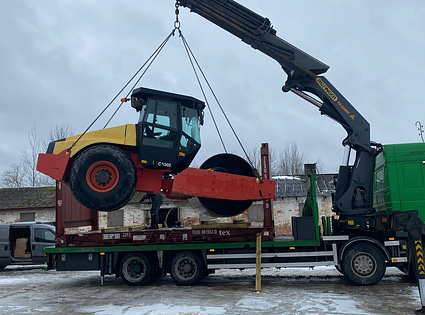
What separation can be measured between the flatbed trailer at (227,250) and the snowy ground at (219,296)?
0.43 meters

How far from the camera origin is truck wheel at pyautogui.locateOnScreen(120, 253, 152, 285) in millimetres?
9984

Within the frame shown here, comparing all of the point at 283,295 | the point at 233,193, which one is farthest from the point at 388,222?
the point at 233,193

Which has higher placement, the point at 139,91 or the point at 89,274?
the point at 139,91

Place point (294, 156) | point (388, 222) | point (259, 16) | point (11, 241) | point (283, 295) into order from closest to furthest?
point (283, 295), point (388, 222), point (259, 16), point (11, 241), point (294, 156)

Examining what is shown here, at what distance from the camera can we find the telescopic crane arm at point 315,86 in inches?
372

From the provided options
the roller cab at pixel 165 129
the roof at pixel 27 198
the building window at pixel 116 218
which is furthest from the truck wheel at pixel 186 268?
the roof at pixel 27 198

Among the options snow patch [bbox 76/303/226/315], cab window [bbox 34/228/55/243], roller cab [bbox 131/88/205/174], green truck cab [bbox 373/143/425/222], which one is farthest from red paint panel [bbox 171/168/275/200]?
cab window [bbox 34/228/55/243]

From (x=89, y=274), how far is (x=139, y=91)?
7.69 m

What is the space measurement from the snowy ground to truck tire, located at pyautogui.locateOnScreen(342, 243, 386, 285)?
235mm

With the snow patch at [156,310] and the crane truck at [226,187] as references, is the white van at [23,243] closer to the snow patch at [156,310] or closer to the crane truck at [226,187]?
the crane truck at [226,187]

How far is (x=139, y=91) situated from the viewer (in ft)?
28.1

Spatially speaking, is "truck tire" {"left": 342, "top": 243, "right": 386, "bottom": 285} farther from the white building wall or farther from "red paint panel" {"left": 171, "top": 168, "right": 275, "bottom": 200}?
the white building wall

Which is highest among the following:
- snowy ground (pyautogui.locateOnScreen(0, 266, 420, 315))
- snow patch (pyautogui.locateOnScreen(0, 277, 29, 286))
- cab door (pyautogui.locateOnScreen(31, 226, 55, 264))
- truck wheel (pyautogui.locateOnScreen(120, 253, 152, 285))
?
cab door (pyautogui.locateOnScreen(31, 226, 55, 264))

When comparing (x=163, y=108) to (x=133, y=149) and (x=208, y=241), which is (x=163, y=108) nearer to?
(x=133, y=149)
